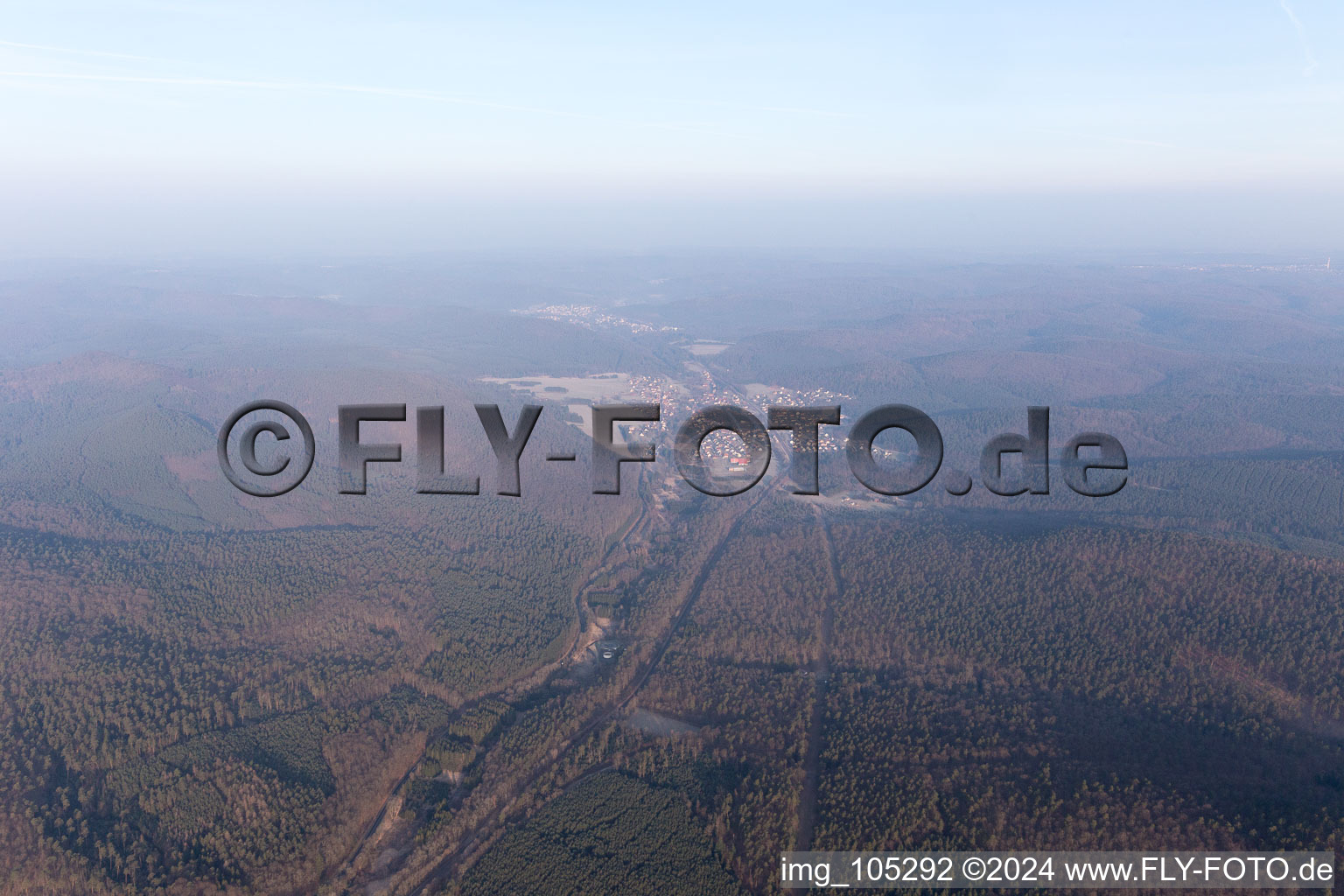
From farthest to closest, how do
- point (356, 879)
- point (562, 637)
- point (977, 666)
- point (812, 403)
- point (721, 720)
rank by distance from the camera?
point (812, 403) < point (562, 637) < point (977, 666) < point (721, 720) < point (356, 879)

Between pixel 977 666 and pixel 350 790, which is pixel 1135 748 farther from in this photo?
pixel 350 790

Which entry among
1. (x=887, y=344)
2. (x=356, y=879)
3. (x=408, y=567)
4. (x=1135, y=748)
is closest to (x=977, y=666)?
(x=1135, y=748)

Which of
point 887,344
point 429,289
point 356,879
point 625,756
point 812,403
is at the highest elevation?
point 429,289

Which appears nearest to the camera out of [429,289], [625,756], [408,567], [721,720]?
[625,756]

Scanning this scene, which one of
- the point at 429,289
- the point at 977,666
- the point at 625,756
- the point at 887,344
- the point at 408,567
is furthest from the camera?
the point at 429,289

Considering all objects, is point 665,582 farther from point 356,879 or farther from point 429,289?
point 429,289

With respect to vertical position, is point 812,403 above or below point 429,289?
below

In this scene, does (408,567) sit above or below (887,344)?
below

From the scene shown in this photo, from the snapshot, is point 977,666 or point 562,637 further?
point 562,637

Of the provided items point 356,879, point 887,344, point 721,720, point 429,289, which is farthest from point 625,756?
point 429,289
